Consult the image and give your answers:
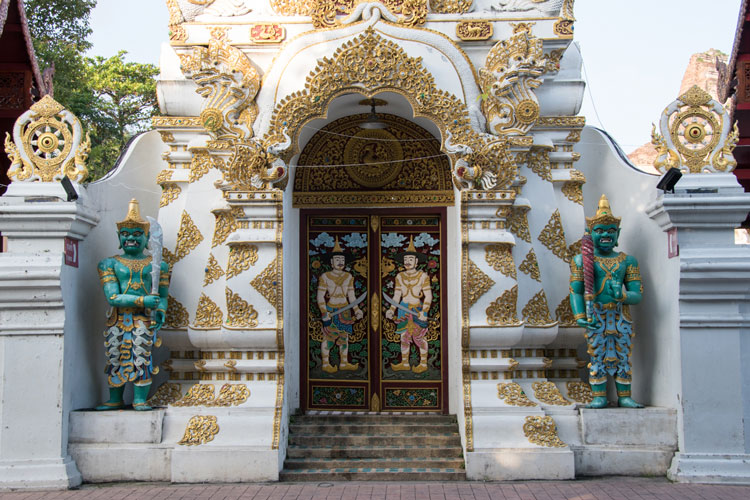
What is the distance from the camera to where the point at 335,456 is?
301 inches

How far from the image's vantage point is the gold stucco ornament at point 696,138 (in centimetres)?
745

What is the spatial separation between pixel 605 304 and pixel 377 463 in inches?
109

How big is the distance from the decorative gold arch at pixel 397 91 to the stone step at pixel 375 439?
2.63 metres

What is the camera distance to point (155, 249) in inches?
308

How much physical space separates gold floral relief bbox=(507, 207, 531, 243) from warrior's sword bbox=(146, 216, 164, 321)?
3.69m

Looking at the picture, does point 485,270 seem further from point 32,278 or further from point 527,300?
point 32,278

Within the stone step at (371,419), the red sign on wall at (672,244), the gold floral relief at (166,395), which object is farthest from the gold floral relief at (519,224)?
the gold floral relief at (166,395)

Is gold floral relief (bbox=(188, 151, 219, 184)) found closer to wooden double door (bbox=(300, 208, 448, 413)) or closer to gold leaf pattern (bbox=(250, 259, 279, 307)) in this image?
wooden double door (bbox=(300, 208, 448, 413))

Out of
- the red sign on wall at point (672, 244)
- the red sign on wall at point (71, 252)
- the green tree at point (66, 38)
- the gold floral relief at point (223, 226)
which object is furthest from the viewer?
the green tree at point (66, 38)

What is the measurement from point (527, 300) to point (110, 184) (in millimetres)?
4732

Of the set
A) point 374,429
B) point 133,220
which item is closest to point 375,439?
point 374,429

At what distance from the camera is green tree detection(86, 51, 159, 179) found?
18.8m

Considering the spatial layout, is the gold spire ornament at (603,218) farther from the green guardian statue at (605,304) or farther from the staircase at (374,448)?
the staircase at (374,448)

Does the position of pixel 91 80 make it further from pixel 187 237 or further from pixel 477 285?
pixel 477 285
